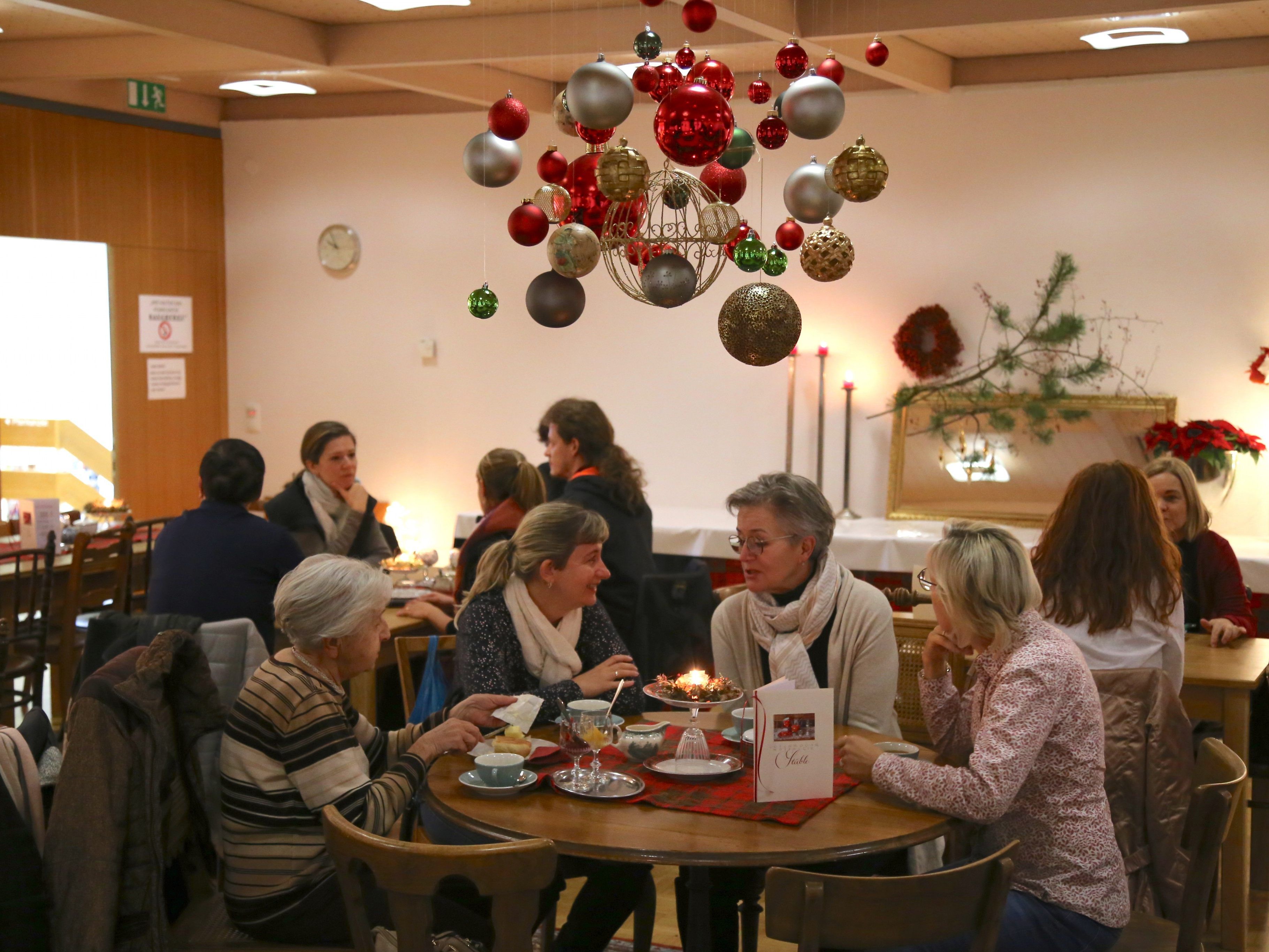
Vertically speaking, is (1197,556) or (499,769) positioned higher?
(1197,556)

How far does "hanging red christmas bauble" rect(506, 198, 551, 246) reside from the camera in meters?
2.88

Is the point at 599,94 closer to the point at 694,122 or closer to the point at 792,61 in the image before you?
the point at 694,122

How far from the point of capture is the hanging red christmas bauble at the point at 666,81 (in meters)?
2.87

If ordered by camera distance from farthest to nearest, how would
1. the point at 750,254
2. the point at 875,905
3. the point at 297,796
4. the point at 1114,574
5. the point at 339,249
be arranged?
the point at 339,249, the point at 1114,574, the point at 750,254, the point at 297,796, the point at 875,905

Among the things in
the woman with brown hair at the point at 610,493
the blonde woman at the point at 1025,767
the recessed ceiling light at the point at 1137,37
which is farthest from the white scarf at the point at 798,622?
the recessed ceiling light at the point at 1137,37

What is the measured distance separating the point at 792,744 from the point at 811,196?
1.33 meters

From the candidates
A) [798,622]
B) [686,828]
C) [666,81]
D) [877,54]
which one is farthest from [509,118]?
[686,828]

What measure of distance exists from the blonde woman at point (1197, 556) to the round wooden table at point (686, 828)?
2.25m

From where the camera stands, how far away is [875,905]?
1.94m

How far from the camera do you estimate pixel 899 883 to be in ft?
6.34

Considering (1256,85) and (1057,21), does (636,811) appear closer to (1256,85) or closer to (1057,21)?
(1057,21)

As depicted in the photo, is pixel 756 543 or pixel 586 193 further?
pixel 756 543

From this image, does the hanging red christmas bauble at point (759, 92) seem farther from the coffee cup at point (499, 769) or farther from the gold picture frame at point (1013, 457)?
the gold picture frame at point (1013, 457)

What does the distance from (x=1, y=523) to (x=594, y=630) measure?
4.05 m
